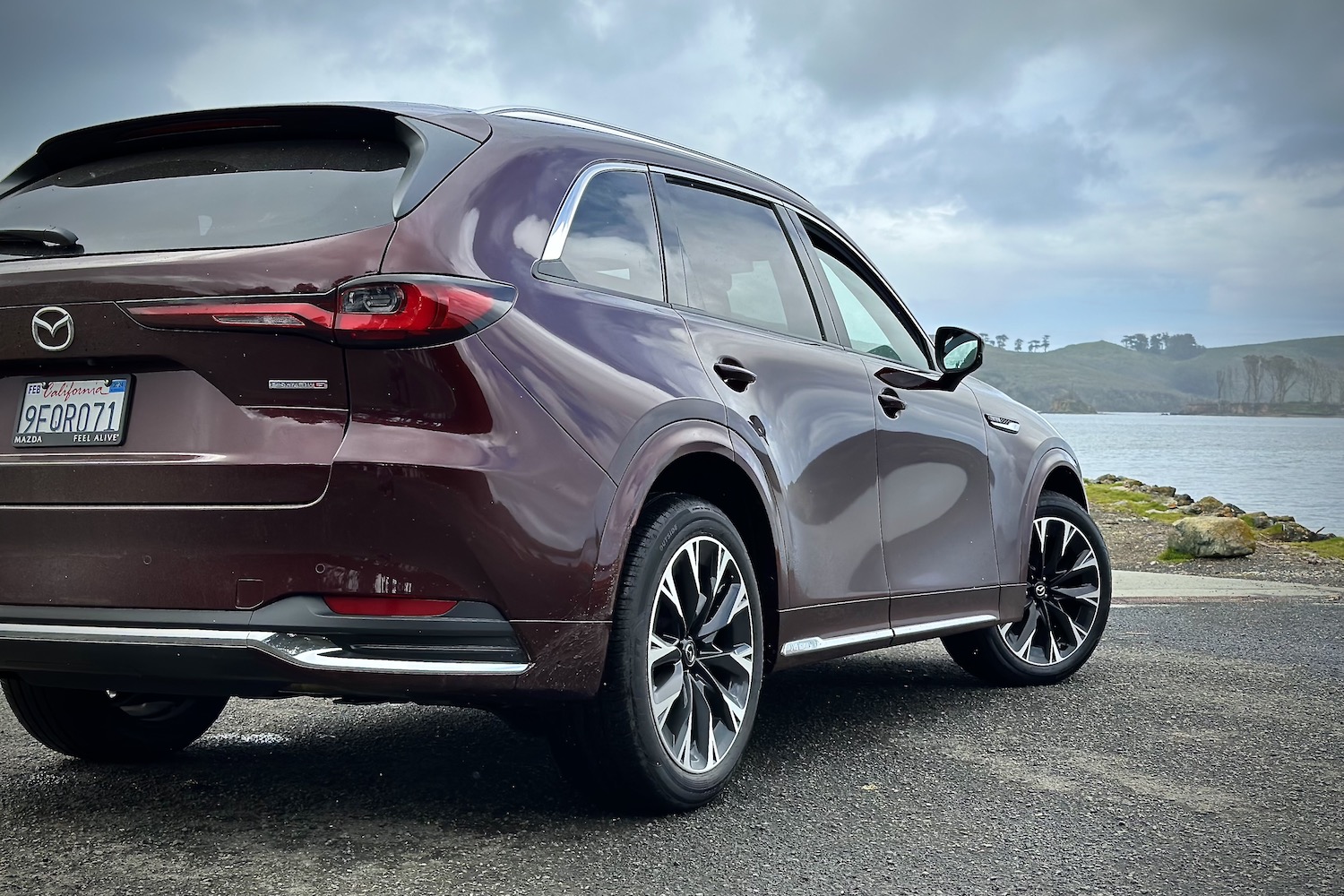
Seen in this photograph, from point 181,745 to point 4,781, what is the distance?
1.86 ft

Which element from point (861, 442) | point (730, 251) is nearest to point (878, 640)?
point (861, 442)

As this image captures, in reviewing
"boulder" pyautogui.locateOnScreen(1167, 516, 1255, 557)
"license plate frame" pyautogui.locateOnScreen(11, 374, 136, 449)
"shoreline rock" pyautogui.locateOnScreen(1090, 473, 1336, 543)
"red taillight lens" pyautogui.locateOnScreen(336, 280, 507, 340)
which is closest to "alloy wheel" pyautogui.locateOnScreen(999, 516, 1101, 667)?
"red taillight lens" pyautogui.locateOnScreen(336, 280, 507, 340)

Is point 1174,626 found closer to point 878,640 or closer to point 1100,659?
point 1100,659

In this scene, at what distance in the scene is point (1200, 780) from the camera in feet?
13.3

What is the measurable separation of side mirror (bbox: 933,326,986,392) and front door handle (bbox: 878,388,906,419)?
0.49 metres

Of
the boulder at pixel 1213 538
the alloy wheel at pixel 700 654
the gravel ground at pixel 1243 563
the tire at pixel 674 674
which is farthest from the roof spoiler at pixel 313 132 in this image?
the boulder at pixel 1213 538

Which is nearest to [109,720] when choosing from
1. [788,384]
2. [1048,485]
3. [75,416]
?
[75,416]

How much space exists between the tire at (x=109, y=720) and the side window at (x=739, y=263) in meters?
1.90

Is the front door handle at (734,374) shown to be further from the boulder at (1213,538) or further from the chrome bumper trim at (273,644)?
the boulder at (1213,538)

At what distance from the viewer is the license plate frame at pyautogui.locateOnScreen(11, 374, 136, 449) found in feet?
→ 9.67

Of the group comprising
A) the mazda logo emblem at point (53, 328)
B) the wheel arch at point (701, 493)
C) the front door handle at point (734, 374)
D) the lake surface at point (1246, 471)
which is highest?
the mazda logo emblem at point (53, 328)

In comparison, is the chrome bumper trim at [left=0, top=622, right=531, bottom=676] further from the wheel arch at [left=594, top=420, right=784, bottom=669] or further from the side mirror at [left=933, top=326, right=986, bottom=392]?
the side mirror at [left=933, top=326, right=986, bottom=392]

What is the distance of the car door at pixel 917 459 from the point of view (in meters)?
4.60

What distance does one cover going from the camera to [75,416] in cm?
299
